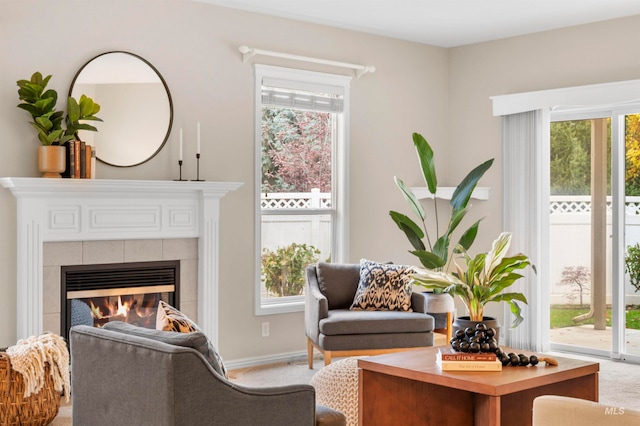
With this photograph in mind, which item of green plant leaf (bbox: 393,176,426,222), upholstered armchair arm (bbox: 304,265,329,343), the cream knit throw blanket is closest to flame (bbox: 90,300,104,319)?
the cream knit throw blanket

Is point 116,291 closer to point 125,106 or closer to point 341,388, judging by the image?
point 125,106

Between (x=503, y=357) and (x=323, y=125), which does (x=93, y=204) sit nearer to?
(x=323, y=125)

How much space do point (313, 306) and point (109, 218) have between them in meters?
1.50

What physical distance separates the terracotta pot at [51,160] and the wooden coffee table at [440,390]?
2.25m

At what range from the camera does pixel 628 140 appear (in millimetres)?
6184

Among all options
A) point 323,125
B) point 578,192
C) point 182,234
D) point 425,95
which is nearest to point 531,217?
point 578,192

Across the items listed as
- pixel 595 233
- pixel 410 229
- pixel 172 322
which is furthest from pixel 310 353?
pixel 172 322

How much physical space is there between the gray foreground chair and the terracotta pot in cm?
190

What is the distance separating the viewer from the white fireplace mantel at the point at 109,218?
15.3 feet

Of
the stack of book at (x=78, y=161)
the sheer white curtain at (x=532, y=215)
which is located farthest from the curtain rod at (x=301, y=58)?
the stack of book at (x=78, y=161)

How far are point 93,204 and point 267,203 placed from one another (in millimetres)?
1518

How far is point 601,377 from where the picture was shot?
557 centimetres

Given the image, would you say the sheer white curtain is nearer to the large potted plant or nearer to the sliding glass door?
the sliding glass door

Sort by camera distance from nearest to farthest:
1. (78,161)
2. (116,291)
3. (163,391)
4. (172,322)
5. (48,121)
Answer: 1. (163,391)
2. (172,322)
3. (48,121)
4. (78,161)
5. (116,291)
